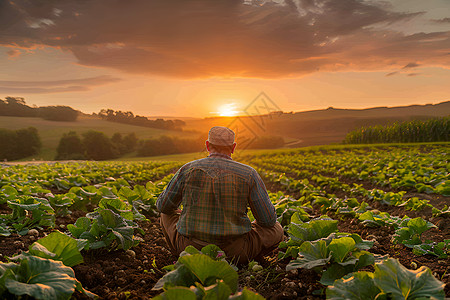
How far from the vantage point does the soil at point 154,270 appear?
2.88 meters

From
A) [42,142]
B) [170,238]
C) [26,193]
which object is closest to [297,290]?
[170,238]

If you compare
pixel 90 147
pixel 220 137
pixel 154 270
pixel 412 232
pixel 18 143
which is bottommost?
pixel 90 147

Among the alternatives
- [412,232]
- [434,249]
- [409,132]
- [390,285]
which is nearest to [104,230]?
[390,285]

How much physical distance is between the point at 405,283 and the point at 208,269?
123cm

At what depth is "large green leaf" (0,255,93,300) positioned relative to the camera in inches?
78.7

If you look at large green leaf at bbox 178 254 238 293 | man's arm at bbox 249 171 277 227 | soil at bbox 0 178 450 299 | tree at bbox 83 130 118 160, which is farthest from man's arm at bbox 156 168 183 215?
→ tree at bbox 83 130 118 160

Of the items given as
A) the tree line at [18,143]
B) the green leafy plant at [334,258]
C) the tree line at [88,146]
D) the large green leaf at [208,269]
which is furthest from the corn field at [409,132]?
the tree line at [18,143]

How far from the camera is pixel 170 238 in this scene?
12.4 ft

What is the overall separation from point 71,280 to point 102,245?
4.38 feet

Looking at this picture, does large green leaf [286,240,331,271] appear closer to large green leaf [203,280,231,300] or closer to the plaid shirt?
the plaid shirt

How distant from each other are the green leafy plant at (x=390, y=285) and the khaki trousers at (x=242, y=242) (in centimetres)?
142

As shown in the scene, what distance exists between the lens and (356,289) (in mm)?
2109

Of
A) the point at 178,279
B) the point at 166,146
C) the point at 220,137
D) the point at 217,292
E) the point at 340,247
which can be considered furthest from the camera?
the point at 166,146

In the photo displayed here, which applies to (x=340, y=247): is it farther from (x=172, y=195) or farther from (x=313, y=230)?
(x=172, y=195)
